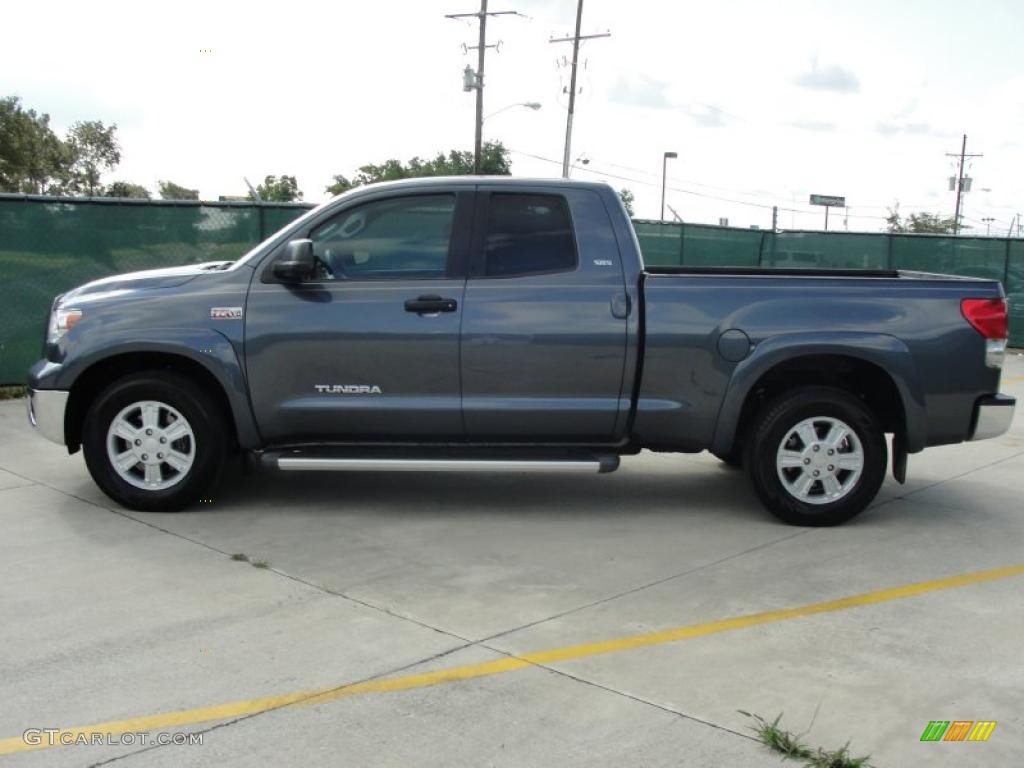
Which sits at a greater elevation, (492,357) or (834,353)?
(834,353)

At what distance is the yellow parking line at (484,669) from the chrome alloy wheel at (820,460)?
100cm

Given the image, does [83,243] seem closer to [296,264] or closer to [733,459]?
[296,264]

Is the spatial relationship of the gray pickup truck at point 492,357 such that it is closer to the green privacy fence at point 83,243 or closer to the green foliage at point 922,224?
the green privacy fence at point 83,243

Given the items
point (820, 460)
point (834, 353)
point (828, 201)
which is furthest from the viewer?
point (828, 201)

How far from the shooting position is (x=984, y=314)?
20.3ft

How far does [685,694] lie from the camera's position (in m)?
3.96

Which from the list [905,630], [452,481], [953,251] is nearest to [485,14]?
[953,251]

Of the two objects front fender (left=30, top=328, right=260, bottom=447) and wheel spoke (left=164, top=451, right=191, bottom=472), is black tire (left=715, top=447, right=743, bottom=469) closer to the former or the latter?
front fender (left=30, top=328, right=260, bottom=447)

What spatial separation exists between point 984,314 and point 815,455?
1277 millimetres

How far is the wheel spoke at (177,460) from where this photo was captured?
630cm

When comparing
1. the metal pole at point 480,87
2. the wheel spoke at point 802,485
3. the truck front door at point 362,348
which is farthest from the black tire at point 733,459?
the metal pole at point 480,87

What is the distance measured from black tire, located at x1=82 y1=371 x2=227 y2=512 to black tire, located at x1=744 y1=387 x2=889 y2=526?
3214 millimetres

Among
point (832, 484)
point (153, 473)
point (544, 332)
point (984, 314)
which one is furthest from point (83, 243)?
point (984, 314)

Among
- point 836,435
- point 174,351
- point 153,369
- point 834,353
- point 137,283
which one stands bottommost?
point 836,435
